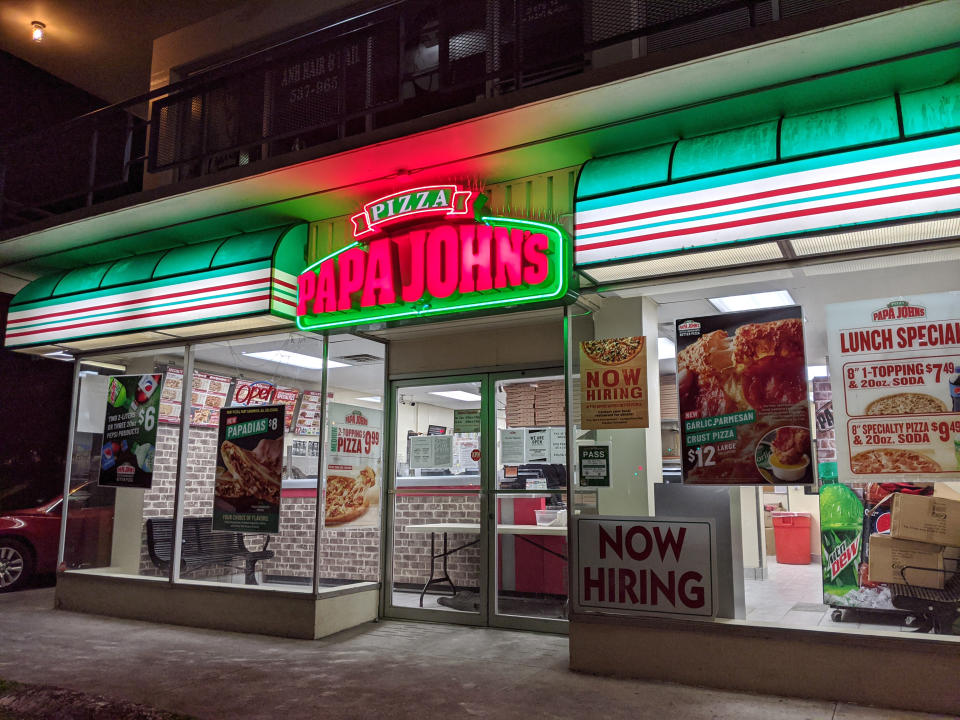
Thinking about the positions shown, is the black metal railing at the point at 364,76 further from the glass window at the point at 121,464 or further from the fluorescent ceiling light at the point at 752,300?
the fluorescent ceiling light at the point at 752,300

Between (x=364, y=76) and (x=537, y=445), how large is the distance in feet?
16.1

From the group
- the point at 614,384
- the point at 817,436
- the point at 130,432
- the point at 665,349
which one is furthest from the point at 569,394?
the point at 130,432

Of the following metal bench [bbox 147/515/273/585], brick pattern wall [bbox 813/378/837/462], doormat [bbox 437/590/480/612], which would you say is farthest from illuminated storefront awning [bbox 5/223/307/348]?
brick pattern wall [bbox 813/378/837/462]

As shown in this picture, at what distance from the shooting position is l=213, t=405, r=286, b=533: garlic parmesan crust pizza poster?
7.32m

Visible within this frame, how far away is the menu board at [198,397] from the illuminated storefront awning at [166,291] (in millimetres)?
770

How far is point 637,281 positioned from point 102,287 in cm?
607

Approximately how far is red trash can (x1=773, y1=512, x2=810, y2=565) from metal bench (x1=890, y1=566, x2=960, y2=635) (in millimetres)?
653

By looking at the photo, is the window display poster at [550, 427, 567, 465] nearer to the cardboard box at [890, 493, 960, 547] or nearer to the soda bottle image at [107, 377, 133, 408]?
the cardboard box at [890, 493, 960, 547]

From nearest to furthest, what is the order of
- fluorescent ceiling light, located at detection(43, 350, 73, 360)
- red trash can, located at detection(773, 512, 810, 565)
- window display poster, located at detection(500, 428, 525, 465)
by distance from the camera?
red trash can, located at detection(773, 512, 810, 565)
window display poster, located at detection(500, 428, 525, 465)
fluorescent ceiling light, located at detection(43, 350, 73, 360)

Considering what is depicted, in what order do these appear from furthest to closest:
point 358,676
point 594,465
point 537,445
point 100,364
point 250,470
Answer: point 100,364, point 250,470, point 537,445, point 594,465, point 358,676

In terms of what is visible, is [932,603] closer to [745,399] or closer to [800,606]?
[800,606]

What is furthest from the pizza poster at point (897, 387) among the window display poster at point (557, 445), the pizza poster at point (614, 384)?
the window display poster at point (557, 445)

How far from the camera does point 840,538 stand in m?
5.09

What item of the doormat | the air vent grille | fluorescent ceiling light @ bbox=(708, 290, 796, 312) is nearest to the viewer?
fluorescent ceiling light @ bbox=(708, 290, 796, 312)
